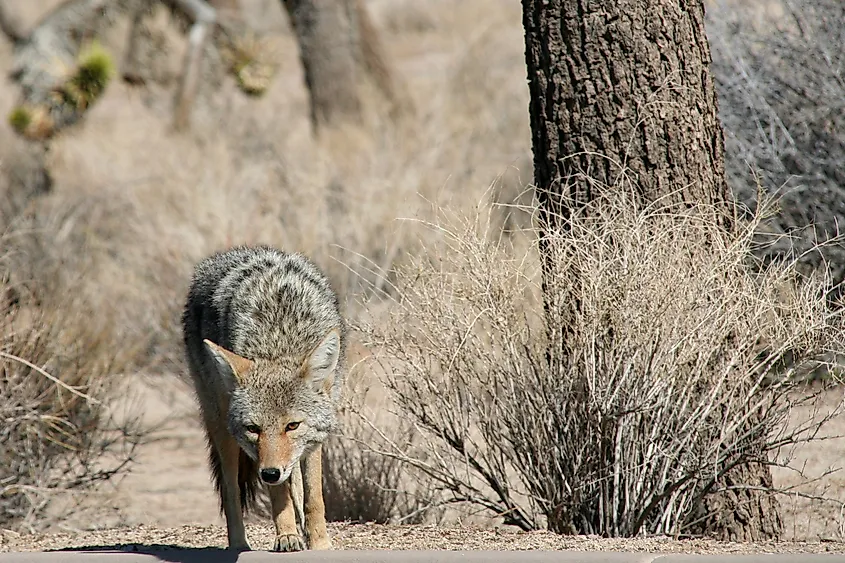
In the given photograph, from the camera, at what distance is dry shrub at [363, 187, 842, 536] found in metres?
5.23

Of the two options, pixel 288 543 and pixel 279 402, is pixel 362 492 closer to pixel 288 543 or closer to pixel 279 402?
pixel 288 543

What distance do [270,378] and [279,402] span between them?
0.42 feet

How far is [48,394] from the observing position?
701 cm

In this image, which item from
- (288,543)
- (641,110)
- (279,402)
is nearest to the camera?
(279,402)

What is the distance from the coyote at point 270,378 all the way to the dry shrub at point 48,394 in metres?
1.26

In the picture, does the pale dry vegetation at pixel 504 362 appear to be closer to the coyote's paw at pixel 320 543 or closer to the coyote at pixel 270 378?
the coyote at pixel 270 378

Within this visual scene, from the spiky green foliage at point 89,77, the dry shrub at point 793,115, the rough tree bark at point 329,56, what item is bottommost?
the dry shrub at point 793,115

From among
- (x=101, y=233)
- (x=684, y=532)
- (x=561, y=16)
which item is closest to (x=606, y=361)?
(x=684, y=532)

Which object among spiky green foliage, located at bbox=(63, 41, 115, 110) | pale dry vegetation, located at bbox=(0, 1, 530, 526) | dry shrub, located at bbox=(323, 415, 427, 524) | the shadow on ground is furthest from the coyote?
spiky green foliage, located at bbox=(63, 41, 115, 110)

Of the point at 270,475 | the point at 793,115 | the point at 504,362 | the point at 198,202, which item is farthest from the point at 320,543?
the point at 198,202

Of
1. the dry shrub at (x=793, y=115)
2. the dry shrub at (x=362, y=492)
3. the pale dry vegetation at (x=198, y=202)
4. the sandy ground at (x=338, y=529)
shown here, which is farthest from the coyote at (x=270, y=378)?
the dry shrub at (x=793, y=115)

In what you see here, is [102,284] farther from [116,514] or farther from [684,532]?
[684,532]

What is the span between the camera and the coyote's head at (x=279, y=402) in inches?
189

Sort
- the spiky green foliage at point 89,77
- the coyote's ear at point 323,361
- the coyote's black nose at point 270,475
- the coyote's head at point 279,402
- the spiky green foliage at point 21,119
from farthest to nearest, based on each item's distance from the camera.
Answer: the spiky green foliage at point 21,119
the spiky green foliage at point 89,77
the coyote's ear at point 323,361
the coyote's head at point 279,402
the coyote's black nose at point 270,475
